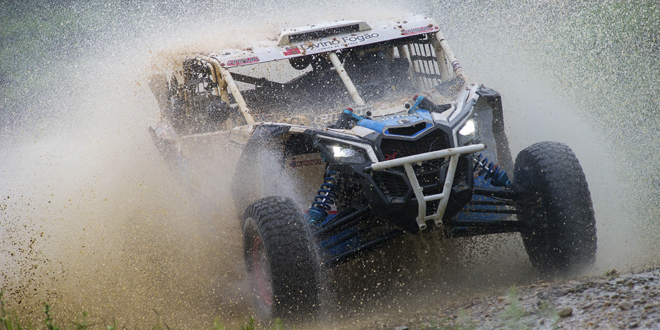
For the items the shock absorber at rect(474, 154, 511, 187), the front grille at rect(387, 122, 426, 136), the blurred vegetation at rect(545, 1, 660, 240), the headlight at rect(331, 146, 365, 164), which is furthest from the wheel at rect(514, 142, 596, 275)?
the headlight at rect(331, 146, 365, 164)

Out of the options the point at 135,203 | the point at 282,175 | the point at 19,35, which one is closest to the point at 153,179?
the point at 135,203

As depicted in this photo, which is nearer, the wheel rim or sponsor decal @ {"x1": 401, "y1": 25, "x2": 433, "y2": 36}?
the wheel rim

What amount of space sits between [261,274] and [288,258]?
2.32 feet

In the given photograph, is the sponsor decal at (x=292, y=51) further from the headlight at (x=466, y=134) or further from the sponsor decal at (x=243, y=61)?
the headlight at (x=466, y=134)

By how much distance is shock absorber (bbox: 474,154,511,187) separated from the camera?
514 centimetres

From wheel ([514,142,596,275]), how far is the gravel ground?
1.56ft

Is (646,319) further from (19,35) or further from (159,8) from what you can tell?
(19,35)

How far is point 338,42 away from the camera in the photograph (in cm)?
650

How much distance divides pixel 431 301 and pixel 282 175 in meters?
1.64

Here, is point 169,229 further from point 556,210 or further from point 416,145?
point 556,210

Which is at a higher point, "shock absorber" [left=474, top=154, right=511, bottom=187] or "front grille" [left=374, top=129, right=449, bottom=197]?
"front grille" [left=374, top=129, right=449, bottom=197]

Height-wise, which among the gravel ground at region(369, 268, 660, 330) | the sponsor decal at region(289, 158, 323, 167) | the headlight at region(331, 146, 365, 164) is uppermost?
the headlight at region(331, 146, 365, 164)

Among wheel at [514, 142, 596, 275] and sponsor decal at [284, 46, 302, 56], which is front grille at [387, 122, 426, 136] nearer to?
wheel at [514, 142, 596, 275]

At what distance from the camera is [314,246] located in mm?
4297
